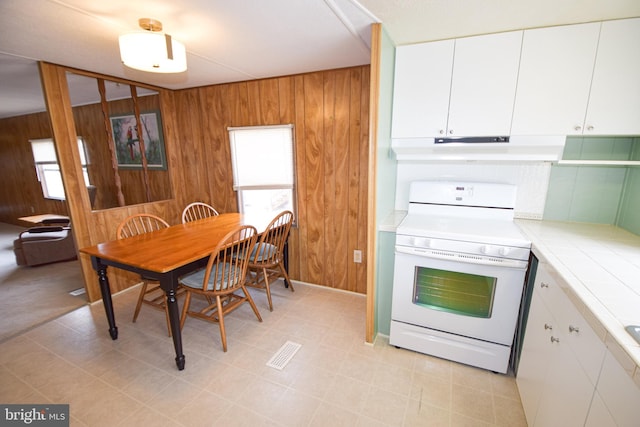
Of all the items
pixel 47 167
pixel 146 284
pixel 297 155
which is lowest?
pixel 146 284

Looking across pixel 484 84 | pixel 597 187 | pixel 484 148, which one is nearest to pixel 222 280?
pixel 484 148

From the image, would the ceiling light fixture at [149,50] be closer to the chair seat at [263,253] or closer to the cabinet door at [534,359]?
the chair seat at [263,253]

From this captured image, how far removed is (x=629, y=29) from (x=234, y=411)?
10.0 feet

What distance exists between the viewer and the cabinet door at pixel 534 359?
49.9 inches

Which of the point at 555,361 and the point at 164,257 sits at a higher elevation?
the point at 164,257

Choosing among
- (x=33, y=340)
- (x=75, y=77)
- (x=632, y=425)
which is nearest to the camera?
(x=632, y=425)

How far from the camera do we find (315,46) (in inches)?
79.1

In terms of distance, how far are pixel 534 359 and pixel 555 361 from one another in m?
0.28

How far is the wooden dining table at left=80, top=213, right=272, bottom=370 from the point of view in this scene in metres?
1.68

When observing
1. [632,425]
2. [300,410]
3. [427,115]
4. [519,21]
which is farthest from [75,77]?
[632,425]

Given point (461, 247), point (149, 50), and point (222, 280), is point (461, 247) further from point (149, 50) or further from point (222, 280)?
point (149, 50)

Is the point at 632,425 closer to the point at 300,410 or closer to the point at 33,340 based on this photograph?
the point at 300,410

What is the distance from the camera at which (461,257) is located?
166 centimetres

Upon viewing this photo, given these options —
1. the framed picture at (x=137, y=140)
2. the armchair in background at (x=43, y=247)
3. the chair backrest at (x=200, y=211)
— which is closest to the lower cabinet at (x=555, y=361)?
the chair backrest at (x=200, y=211)
